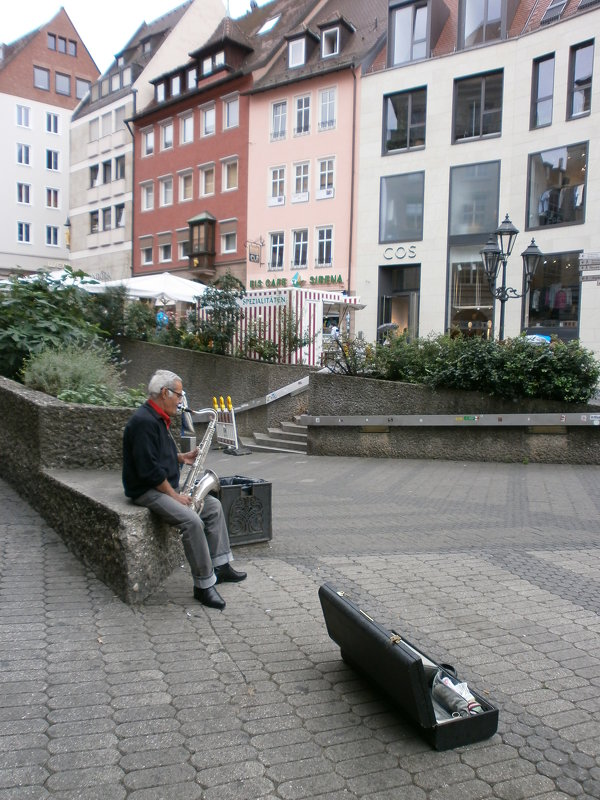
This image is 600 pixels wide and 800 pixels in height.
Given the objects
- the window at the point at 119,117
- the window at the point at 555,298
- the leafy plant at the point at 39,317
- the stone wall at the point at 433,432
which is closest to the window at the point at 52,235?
the window at the point at 119,117

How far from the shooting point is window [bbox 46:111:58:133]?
5247 centimetres

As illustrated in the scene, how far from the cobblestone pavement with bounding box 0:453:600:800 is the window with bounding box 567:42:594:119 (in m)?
19.7

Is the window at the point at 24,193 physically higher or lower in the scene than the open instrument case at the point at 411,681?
higher

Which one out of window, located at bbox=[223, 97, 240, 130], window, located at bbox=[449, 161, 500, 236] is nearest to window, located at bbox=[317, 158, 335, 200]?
window, located at bbox=[449, 161, 500, 236]

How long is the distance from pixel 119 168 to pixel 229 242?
1240 centimetres

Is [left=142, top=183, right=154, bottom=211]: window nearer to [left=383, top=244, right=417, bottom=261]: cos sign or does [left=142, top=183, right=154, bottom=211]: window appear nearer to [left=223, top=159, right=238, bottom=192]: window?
[left=223, top=159, right=238, bottom=192]: window

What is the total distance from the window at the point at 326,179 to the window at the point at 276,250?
279 cm

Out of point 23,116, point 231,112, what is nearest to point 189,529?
point 231,112

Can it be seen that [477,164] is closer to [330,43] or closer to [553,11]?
[553,11]

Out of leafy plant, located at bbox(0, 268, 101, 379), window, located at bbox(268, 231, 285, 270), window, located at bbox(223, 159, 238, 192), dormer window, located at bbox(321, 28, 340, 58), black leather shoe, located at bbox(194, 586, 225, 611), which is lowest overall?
black leather shoe, located at bbox(194, 586, 225, 611)

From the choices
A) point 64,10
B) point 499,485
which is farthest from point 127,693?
point 64,10

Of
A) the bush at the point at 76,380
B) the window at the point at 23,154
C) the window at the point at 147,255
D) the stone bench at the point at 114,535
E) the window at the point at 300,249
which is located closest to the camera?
the stone bench at the point at 114,535

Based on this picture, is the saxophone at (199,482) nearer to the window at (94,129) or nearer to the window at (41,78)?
the window at (94,129)

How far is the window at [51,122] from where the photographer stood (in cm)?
5247
